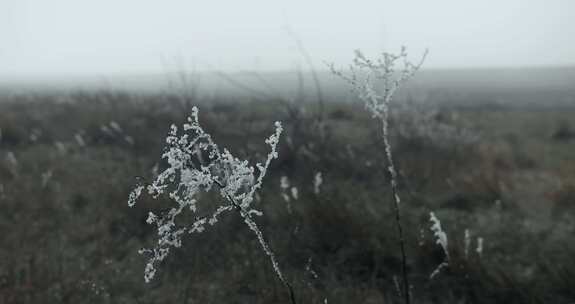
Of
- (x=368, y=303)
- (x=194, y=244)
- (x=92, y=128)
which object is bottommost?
(x=368, y=303)

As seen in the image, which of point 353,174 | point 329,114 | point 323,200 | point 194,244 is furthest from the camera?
point 329,114

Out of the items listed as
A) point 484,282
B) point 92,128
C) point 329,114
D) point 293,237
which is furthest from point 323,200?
point 329,114

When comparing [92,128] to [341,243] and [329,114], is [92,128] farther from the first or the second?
[341,243]

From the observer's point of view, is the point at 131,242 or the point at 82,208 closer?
the point at 131,242

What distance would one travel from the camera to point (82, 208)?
495cm

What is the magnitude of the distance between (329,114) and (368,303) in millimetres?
8177

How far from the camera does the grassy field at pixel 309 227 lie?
3.40 metres

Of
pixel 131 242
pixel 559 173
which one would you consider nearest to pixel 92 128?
pixel 131 242

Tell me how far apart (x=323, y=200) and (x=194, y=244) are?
125 cm

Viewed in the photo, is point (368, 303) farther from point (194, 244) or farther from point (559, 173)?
point (559, 173)

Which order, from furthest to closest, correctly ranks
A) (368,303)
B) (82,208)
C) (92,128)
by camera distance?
(92,128), (82,208), (368,303)

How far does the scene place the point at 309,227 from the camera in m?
4.10

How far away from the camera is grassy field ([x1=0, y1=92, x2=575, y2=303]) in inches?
134

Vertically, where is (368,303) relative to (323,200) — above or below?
below
